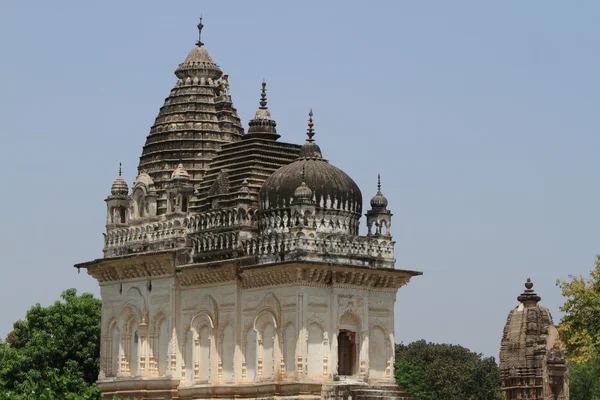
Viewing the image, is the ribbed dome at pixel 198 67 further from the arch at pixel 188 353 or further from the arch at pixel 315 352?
the arch at pixel 315 352

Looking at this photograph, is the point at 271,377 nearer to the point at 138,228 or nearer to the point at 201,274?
the point at 201,274

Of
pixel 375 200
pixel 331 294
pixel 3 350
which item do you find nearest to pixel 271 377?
pixel 331 294

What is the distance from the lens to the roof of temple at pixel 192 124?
159 feet

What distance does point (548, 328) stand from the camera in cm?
3809

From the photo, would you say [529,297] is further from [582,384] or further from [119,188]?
[582,384]

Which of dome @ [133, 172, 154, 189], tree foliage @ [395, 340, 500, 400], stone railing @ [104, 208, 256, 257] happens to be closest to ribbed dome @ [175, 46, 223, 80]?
dome @ [133, 172, 154, 189]

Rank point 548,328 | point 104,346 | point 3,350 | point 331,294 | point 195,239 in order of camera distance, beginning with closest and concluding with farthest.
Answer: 1. point 548,328
2. point 331,294
3. point 195,239
4. point 104,346
5. point 3,350

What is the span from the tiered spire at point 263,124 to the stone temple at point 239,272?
0.04 m

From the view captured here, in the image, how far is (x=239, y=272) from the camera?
43438 mm

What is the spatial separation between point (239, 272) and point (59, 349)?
1353 cm

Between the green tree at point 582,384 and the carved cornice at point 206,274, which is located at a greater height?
the carved cornice at point 206,274

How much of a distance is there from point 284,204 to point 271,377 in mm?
4707

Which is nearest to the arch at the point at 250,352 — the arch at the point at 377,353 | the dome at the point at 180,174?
the arch at the point at 377,353

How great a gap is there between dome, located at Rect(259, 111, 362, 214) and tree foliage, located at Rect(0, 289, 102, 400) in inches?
542
